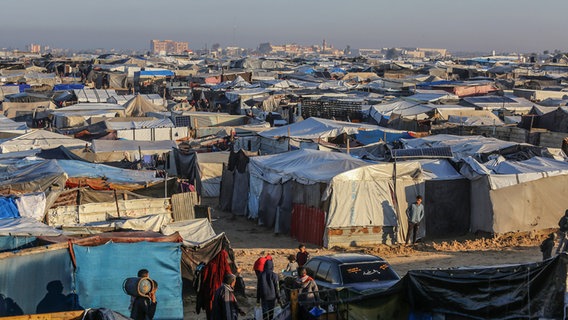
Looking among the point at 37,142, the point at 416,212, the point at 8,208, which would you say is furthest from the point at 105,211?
the point at 37,142

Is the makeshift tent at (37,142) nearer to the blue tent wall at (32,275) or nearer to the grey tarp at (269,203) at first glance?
the grey tarp at (269,203)

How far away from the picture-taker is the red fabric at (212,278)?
33.3ft

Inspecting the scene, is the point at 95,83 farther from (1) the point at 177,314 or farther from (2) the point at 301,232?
(1) the point at 177,314

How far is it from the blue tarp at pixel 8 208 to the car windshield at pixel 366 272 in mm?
5838

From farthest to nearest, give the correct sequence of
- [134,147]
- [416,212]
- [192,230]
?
[134,147]
[416,212]
[192,230]

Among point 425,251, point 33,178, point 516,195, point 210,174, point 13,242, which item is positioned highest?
point 13,242

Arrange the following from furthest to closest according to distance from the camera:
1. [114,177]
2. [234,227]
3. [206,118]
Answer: [206,118] < [234,227] < [114,177]

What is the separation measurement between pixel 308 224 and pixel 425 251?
95.4 inches

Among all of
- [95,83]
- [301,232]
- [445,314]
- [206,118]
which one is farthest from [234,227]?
[95,83]

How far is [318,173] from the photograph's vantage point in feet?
52.1

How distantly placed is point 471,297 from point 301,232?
322 inches

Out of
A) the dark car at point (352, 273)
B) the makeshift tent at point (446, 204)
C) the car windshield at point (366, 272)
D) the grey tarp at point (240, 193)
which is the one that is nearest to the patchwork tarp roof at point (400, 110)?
the grey tarp at point (240, 193)

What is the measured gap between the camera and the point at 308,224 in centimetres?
1591

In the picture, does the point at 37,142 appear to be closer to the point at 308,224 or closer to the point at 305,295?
the point at 308,224
